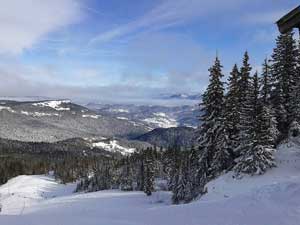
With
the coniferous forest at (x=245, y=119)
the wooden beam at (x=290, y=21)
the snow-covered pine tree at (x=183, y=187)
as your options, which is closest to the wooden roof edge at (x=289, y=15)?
the wooden beam at (x=290, y=21)

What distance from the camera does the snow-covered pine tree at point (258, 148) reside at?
127 ft

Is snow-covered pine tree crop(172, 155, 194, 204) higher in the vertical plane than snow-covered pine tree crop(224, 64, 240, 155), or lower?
lower

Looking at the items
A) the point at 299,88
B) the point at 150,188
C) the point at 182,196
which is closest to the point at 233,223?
the point at 299,88

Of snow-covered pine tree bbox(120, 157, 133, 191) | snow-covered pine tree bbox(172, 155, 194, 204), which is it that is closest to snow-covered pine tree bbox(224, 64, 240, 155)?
snow-covered pine tree bbox(172, 155, 194, 204)

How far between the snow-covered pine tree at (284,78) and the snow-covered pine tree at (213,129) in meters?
7.26

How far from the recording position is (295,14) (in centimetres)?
895

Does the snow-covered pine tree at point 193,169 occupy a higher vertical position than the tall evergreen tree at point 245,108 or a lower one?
lower

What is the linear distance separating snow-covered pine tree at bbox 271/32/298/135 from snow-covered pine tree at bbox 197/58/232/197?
7.26 m

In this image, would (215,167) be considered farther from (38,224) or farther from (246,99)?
(38,224)

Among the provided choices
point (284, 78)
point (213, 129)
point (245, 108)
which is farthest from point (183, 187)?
point (284, 78)

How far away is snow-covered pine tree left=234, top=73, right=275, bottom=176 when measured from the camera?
127 ft

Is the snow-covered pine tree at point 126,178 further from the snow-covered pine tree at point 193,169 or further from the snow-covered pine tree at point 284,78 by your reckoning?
the snow-covered pine tree at point 284,78

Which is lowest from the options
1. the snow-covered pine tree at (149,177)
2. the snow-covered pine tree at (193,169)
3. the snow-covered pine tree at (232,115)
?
the snow-covered pine tree at (149,177)

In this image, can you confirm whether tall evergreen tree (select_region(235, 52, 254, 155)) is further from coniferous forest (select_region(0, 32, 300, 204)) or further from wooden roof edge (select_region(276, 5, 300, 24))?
wooden roof edge (select_region(276, 5, 300, 24))
